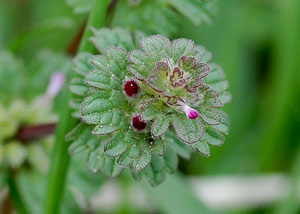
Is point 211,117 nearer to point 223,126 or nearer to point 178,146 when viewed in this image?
point 223,126

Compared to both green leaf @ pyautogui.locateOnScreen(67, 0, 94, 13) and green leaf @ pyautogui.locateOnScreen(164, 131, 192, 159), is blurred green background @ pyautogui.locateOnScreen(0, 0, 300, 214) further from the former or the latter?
green leaf @ pyautogui.locateOnScreen(164, 131, 192, 159)

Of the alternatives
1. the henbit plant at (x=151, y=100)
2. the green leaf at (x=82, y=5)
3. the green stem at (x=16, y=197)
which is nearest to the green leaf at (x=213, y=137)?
Answer: the henbit plant at (x=151, y=100)

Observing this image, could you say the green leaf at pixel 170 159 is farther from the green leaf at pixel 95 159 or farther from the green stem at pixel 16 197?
the green stem at pixel 16 197

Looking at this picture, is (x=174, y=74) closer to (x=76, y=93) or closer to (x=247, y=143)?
(x=76, y=93)

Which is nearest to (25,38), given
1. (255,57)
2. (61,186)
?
(61,186)

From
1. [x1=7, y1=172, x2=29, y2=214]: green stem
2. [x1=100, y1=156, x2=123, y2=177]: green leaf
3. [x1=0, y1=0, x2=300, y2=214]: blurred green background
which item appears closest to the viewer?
[x1=100, y1=156, x2=123, y2=177]: green leaf

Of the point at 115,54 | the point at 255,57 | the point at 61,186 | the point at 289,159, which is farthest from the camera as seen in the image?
the point at 255,57

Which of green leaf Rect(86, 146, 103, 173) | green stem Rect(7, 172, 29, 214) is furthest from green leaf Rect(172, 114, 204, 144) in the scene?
green stem Rect(7, 172, 29, 214)
